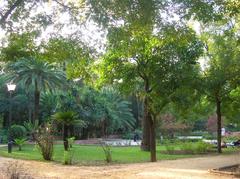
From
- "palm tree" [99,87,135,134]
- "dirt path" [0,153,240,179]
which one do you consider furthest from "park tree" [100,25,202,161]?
"palm tree" [99,87,135,134]

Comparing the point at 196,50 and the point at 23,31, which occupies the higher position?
the point at 196,50

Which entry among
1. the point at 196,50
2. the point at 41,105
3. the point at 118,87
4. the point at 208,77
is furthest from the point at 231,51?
the point at 41,105

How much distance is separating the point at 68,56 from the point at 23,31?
1400 millimetres

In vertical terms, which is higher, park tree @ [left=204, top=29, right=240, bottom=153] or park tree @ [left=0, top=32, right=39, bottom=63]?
park tree @ [left=204, top=29, right=240, bottom=153]

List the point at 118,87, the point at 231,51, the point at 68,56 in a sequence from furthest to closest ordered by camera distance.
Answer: the point at 231,51, the point at 118,87, the point at 68,56

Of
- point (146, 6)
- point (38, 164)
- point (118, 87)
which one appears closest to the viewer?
point (146, 6)

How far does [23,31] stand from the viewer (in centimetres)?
1309

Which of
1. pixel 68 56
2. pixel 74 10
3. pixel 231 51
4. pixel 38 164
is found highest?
pixel 231 51

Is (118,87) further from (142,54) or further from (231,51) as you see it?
(231,51)

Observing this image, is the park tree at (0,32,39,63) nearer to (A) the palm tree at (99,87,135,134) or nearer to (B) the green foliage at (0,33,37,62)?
(B) the green foliage at (0,33,37,62)

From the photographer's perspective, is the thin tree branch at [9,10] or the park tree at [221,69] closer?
the thin tree branch at [9,10]

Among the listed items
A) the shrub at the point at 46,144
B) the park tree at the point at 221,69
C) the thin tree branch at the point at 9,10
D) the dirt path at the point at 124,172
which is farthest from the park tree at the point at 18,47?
the park tree at the point at 221,69

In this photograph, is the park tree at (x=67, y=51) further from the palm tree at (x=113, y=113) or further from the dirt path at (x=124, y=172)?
the palm tree at (x=113, y=113)

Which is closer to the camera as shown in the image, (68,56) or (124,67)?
(68,56)
